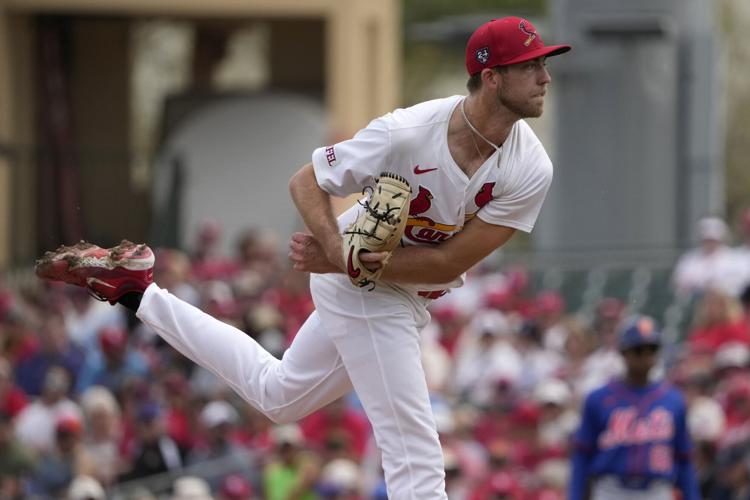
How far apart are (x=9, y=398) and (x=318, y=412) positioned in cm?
245

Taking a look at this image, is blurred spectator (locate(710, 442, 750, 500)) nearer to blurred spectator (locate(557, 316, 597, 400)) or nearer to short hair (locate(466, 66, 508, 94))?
blurred spectator (locate(557, 316, 597, 400))

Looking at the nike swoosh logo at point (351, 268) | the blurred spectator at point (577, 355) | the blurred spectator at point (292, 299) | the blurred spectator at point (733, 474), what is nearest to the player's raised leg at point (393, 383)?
the nike swoosh logo at point (351, 268)

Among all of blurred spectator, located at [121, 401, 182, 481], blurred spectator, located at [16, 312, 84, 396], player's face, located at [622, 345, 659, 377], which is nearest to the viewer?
player's face, located at [622, 345, 659, 377]

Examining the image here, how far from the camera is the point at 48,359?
43.2ft

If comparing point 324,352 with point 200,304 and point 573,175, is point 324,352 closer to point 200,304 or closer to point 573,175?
point 200,304

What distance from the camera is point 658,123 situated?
17312 mm

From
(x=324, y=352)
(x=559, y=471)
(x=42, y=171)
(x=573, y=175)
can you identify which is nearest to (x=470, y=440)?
(x=559, y=471)

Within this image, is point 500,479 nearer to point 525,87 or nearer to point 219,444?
point 219,444

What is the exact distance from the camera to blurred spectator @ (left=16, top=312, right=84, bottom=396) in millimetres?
13070

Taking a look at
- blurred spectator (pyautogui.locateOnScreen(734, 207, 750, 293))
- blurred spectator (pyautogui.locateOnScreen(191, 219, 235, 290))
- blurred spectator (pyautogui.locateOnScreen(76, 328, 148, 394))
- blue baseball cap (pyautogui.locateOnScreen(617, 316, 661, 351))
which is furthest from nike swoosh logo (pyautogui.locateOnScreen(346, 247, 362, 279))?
blurred spectator (pyautogui.locateOnScreen(191, 219, 235, 290))

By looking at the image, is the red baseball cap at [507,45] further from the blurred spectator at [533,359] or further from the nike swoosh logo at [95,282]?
the blurred spectator at [533,359]

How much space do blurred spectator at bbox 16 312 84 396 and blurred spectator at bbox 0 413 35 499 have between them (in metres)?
1.67

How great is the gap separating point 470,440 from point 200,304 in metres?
3.02

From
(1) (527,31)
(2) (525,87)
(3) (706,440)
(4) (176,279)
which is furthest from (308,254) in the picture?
(4) (176,279)
